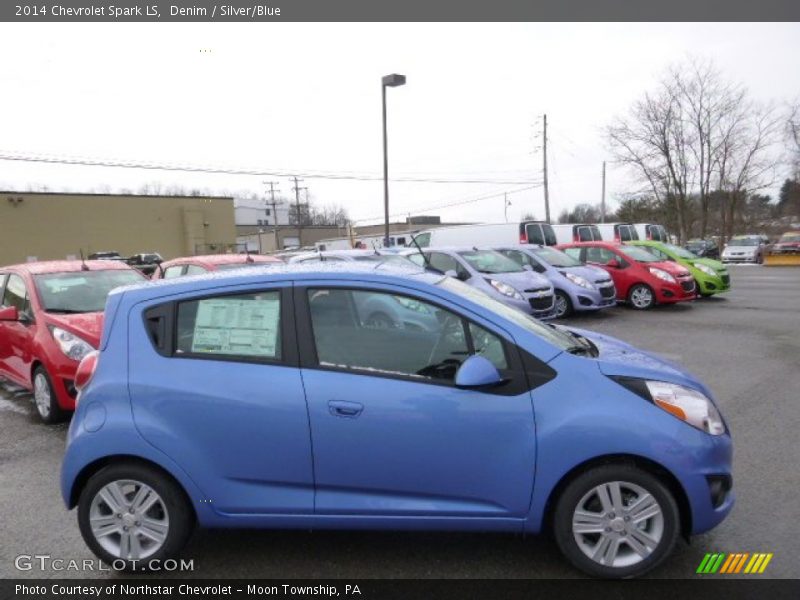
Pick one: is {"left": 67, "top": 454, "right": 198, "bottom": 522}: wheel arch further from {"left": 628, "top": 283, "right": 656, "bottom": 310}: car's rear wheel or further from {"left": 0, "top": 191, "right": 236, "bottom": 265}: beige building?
{"left": 0, "top": 191, "right": 236, "bottom": 265}: beige building

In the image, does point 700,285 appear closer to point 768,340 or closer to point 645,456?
point 768,340

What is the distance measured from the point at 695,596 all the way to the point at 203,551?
261 cm

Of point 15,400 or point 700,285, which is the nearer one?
point 15,400

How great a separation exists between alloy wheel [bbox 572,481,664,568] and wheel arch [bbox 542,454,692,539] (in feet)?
0.33

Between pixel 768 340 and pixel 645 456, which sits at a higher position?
pixel 645 456

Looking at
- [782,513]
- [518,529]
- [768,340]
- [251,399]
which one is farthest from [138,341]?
[768,340]

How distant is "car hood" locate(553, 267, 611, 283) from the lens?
12.5 meters

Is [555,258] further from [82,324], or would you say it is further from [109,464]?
[109,464]

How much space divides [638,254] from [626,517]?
12204 millimetres

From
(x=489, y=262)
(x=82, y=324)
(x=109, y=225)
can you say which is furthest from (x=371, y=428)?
(x=109, y=225)

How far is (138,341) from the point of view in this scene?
10.2 ft

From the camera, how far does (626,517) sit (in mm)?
2859

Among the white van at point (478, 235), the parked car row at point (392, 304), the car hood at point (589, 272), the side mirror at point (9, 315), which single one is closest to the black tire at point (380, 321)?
the parked car row at point (392, 304)

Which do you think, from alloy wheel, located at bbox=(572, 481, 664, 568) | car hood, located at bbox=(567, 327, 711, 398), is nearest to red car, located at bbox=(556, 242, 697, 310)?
car hood, located at bbox=(567, 327, 711, 398)
